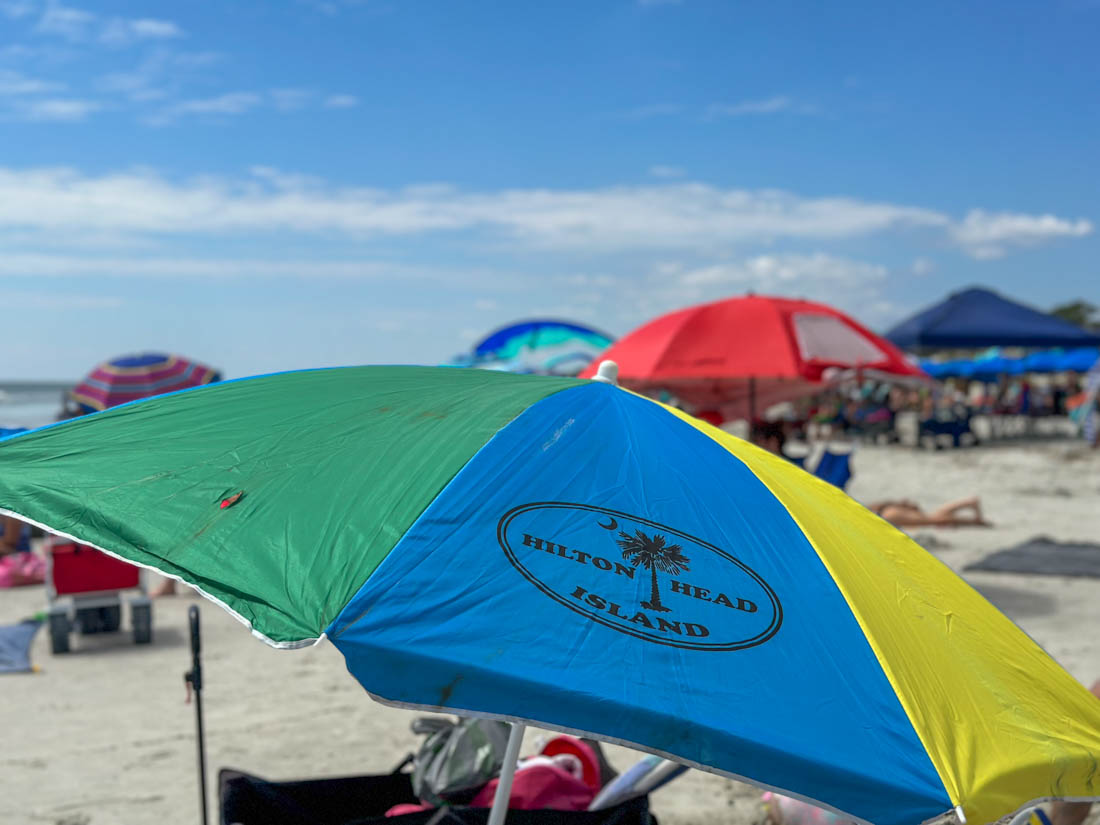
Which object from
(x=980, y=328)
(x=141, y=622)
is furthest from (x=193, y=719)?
(x=980, y=328)

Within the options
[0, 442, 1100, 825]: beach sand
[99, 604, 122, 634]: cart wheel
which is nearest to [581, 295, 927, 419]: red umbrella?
[0, 442, 1100, 825]: beach sand

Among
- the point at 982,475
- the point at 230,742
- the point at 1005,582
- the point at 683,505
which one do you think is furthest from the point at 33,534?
the point at 982,475

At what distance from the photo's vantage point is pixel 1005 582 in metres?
8.59

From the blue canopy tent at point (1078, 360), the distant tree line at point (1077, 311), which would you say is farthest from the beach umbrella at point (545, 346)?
the distant tree line at point (1077, 311)

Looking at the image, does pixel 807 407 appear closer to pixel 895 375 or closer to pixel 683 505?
pixel 895 375

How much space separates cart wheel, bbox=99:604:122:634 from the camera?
7.12 metres

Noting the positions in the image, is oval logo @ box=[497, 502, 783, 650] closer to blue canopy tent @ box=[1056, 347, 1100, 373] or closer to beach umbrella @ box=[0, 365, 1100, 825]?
beach umbrella @ box=[0, 365, 1100, 825]

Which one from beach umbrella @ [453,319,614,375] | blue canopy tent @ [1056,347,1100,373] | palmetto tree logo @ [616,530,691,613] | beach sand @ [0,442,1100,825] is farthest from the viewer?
blue canopy tent @ [1056,347,1100,373]

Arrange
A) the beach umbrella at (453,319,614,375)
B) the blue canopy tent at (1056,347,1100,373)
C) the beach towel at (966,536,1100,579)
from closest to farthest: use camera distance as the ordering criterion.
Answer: the beach towel at (966,536,1100,579)
the beach umbrella at (453,319,614,375)
the blue canopy tent at (1056,347,1100,373)

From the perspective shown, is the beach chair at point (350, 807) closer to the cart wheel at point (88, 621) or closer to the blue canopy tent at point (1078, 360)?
the cart wheel at point (88, 621)

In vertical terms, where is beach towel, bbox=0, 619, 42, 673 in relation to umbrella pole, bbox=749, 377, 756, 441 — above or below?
below

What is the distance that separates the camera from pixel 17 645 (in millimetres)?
6805

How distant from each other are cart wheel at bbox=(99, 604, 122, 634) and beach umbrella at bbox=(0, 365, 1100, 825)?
5510mm

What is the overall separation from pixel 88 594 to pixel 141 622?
0.45m
